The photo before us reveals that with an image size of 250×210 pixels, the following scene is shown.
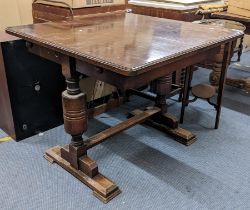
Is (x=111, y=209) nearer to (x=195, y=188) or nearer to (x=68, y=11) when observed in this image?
(x=195, y=188)

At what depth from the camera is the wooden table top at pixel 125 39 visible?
1.27 meters

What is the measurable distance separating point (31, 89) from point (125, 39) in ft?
2.85

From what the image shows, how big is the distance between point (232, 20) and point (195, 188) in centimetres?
159

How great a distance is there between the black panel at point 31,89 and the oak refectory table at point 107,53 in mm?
279

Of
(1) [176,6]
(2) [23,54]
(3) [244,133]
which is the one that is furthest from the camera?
(1) [176,6]

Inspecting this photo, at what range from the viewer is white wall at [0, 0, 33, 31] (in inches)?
91.4

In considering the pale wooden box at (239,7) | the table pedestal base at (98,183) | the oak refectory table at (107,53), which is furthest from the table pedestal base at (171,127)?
the pale wooden box at (239,7)

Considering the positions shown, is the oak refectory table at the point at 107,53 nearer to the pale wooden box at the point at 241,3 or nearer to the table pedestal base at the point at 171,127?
the table pedestal base at the point at 171,127

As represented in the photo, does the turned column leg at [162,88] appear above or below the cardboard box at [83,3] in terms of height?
below

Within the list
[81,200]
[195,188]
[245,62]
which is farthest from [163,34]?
[245,62]

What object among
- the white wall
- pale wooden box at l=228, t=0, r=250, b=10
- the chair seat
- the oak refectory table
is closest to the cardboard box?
the oak refectory table

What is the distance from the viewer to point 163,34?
66.5 inches

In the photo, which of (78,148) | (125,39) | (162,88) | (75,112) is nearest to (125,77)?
(125,39)

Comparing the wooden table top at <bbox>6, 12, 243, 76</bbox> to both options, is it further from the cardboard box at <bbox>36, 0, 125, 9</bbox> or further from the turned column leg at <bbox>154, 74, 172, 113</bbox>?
the turned column leg at <bbox>154, 74, 172, 113</bbox>
